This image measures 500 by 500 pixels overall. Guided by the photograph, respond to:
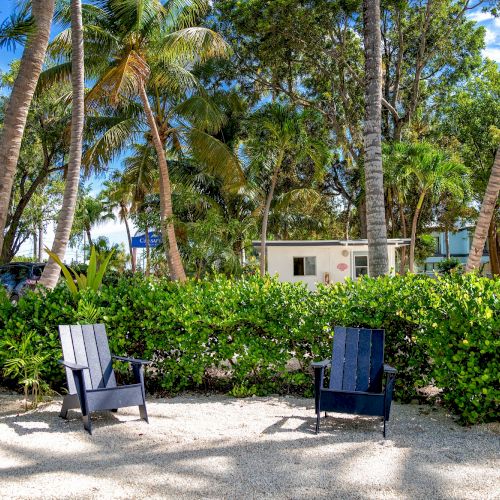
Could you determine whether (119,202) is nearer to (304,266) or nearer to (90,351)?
(304,266)

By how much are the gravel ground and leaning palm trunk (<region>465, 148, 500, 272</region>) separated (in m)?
A: 4.55

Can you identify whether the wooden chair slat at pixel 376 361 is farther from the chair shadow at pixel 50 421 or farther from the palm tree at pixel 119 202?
the palm tree at pixel 119 202

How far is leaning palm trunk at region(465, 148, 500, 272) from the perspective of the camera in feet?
29.5

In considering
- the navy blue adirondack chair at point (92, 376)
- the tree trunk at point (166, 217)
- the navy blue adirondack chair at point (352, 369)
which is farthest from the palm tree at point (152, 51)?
the navy blue adirondack chair at point (352, 369)

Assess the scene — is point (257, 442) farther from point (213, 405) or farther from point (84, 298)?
point (84, 298)

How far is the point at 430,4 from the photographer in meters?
20.5

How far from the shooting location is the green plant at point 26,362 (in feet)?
18.4

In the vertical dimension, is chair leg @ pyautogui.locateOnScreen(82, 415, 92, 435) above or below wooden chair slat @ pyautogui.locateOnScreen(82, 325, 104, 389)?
below

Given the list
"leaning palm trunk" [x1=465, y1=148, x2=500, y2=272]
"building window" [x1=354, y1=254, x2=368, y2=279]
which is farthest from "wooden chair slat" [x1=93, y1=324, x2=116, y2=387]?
"building window" [x1=354, y1=254, x2=368, y2=279]

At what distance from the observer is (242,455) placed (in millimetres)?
4234

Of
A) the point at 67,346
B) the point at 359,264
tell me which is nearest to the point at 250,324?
the point at 67,346

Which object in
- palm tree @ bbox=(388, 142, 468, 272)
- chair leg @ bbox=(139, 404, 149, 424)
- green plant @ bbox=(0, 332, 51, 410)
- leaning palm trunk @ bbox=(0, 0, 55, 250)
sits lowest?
chair leg @ bbox=(139, 404, 149, 424)

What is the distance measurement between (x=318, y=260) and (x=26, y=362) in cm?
1767

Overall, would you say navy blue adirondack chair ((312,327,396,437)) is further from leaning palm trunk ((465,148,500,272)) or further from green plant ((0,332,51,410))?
leaning palm trunk ((465,148,500,272))
